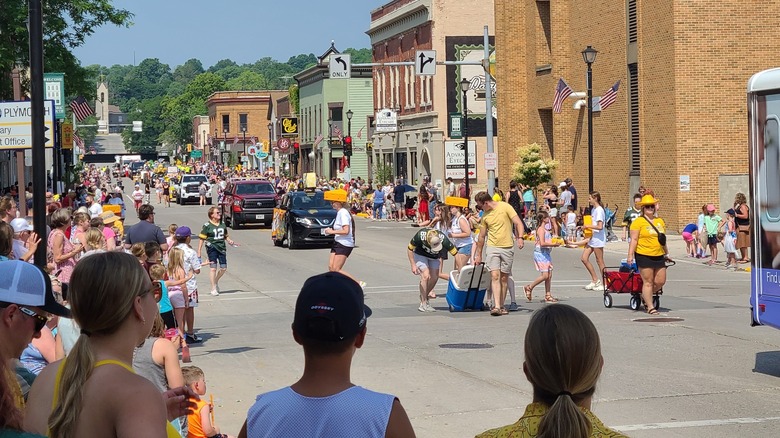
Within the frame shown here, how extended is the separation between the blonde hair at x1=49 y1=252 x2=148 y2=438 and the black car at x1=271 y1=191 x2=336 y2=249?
30.2 metres

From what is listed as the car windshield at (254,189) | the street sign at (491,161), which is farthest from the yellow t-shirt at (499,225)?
the car windshield at (254,189)

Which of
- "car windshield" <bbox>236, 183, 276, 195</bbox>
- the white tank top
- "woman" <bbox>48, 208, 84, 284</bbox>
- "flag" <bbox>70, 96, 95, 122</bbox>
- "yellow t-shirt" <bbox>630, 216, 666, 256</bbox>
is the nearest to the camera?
the white tank top

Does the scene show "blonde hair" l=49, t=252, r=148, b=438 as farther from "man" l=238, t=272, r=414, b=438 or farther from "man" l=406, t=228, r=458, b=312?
"man" l=406, t=228, r=458, b=312

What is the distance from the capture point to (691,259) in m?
30.2

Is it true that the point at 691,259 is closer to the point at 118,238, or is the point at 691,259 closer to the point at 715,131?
the point at 715,131

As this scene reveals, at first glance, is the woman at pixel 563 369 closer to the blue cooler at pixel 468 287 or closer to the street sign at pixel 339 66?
the blue cooler at pixel 468 287

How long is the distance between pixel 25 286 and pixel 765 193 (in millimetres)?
10163

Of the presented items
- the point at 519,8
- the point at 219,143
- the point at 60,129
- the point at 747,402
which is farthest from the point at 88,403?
the point at 219,143

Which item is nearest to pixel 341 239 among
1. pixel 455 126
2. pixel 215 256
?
pixel 215 256

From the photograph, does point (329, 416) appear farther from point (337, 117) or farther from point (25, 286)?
point (337, 117)

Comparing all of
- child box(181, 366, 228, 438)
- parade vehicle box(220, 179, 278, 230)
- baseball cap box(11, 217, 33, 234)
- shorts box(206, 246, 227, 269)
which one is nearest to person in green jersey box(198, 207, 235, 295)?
shorts box(206, 246, 227, 269)

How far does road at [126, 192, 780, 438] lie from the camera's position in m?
10.8

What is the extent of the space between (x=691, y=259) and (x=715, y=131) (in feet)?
28.8

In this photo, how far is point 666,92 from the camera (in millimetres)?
38125
